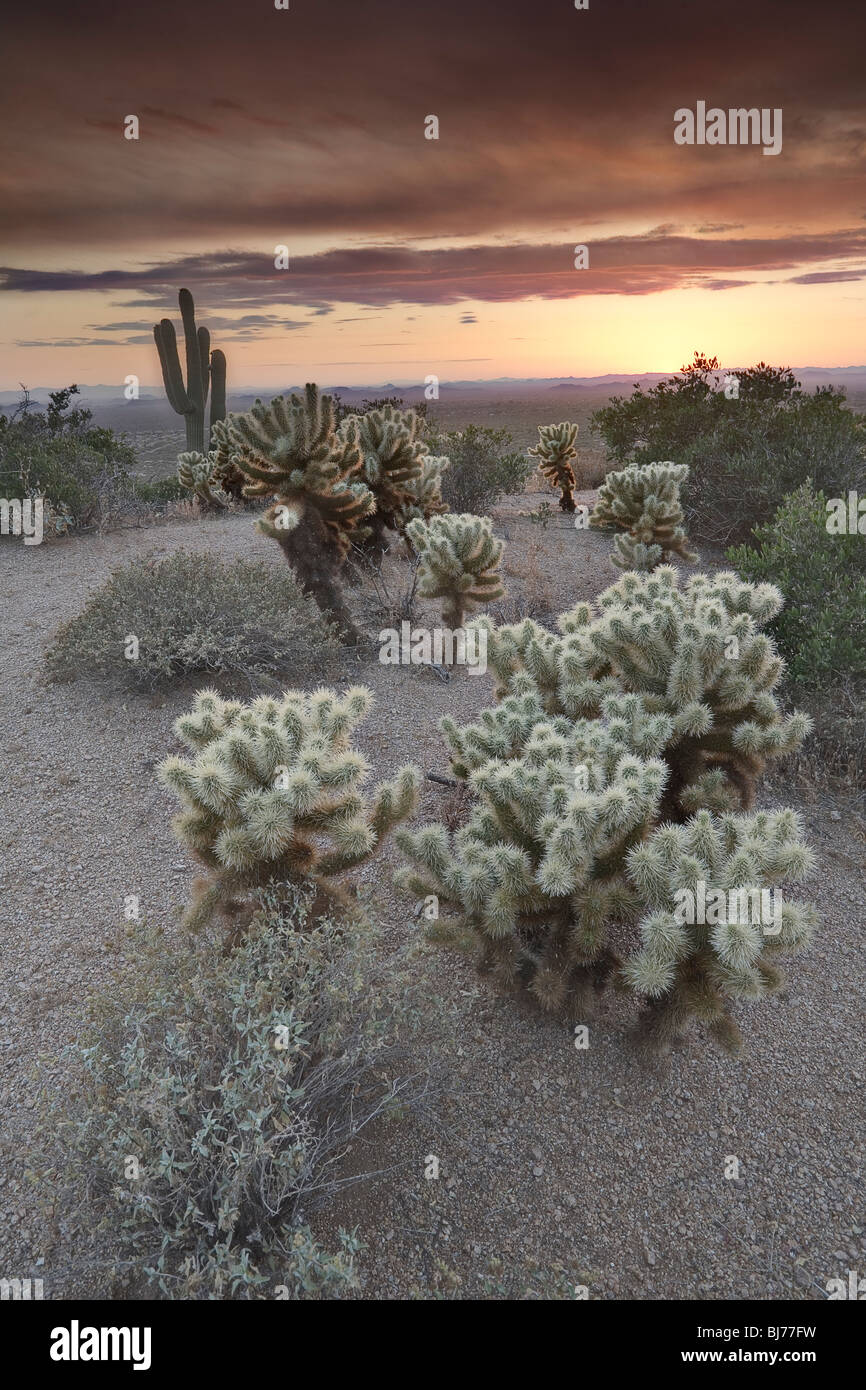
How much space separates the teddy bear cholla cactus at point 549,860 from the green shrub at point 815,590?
108 inches

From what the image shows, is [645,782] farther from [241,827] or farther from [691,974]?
[241,827]

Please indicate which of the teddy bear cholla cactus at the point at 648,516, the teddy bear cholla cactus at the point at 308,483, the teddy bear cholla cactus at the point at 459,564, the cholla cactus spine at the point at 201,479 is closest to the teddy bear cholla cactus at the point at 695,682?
the teddy bear cholla cactus at the point at 459,564

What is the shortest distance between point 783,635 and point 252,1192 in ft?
18.0

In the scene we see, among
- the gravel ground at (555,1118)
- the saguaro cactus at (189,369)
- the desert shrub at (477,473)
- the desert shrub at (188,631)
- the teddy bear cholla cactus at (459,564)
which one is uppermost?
the saguaro cactus at (189,369)

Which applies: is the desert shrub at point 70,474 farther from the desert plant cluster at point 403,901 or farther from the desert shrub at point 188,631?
the desert plant cluster at point 403,901

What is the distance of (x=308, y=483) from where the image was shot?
23.6 ft

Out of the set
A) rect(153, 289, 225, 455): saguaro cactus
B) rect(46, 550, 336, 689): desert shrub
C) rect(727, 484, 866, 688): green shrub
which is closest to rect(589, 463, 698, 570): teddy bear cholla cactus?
rect(727, 484, 866, 688): green shrub

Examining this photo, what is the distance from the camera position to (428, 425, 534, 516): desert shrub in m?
12.7

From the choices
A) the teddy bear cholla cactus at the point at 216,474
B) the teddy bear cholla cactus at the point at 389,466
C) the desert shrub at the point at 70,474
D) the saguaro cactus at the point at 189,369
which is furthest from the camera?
the saguaro cactus at the point at 189,369

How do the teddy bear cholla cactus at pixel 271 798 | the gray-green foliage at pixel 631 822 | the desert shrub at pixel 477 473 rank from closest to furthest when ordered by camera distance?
the gray-green foliage at pixel 631 822 < the teddy bear cholla cactus at pixel 271 798 < the desert shrub at pixel 477 473

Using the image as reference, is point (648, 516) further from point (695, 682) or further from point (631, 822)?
point (631, 822)

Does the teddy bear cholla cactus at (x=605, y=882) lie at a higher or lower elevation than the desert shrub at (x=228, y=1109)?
higher

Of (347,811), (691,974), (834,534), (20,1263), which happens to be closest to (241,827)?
(347,811)

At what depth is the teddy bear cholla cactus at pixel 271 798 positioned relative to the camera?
10.5ft
